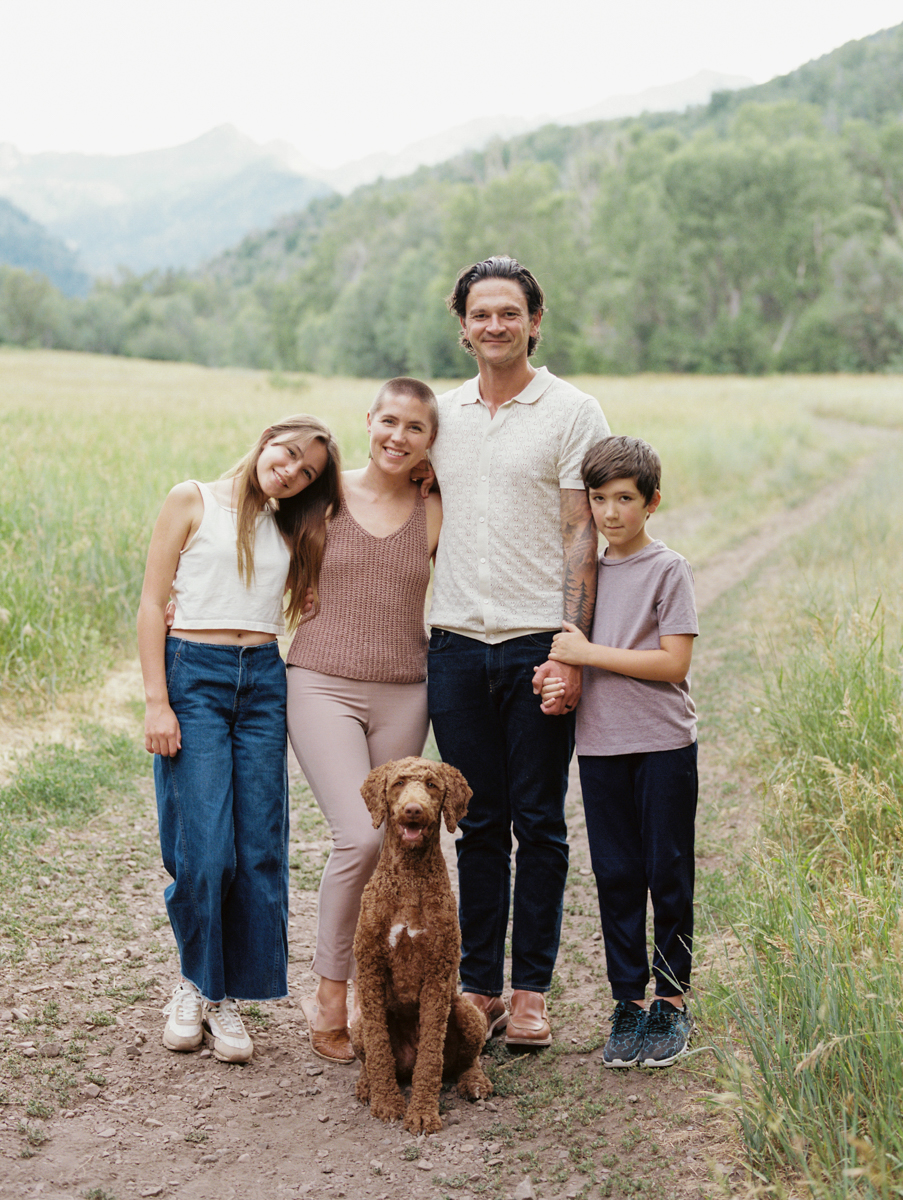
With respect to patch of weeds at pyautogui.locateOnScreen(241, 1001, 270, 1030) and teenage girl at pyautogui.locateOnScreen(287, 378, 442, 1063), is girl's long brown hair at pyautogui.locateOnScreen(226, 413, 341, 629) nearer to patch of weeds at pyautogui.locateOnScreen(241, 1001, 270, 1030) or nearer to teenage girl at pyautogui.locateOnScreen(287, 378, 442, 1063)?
teenage girl at pyautogui.locateOnScreen(287, 378, 442, 1063)

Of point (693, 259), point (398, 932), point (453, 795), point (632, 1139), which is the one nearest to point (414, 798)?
point (453, 795)

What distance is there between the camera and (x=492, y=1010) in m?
3.37

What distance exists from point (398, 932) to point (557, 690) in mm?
839

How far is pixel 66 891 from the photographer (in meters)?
4.21

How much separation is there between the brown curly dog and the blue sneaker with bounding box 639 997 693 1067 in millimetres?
634

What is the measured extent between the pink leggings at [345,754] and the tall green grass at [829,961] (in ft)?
3.78

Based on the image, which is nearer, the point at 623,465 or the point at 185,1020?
the point at 623,465

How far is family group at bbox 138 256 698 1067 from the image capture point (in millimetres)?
3039

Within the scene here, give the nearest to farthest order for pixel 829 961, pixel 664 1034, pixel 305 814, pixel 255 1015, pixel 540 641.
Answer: pixel 829 961
pixel 664 1034
pixel 540 641
pixel 255 1015
pixel 305 814

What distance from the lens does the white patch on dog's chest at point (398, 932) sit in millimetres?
2783

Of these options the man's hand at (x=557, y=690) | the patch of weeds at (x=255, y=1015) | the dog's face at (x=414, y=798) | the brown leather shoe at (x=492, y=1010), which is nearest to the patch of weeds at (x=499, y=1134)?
the brown leather shoe at (x=492, y=1010)

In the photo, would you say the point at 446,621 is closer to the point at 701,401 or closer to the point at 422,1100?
the point at 422,1100

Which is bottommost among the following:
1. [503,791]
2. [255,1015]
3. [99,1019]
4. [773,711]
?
[255,1015]

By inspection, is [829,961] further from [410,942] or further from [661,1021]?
[410,942]
